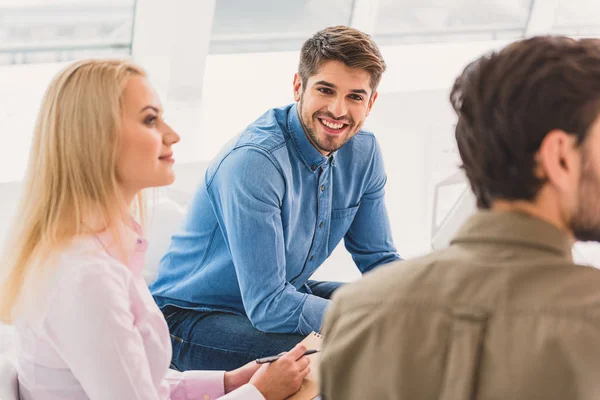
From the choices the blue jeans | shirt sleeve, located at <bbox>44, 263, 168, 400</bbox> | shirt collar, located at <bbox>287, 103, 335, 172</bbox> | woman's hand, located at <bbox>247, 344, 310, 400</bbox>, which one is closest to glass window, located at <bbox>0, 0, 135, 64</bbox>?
shirt collar, located at <bbox>287, 103, 335, 172</bbox>

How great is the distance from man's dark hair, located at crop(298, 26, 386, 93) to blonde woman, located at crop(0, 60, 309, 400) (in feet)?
2.52

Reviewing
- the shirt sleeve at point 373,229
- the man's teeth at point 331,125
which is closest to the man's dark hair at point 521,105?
the man's teeth at point 331,125

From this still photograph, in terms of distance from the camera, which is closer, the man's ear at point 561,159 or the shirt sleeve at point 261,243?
the man's ear at point 561,159

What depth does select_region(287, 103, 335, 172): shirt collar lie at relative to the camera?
2.34 m

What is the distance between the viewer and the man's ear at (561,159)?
1.01 meters

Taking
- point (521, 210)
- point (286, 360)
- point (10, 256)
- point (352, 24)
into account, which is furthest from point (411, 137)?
point (521, 210)

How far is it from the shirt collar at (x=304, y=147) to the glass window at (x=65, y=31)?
1501 millimetres

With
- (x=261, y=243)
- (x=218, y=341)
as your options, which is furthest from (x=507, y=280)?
(x=218, y=341)

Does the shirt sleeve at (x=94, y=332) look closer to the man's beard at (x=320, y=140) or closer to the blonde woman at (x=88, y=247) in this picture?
the blonde woman at (x=88, y=247)

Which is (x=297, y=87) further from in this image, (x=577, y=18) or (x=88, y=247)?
(x=577, y=18)

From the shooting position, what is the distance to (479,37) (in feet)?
16.6

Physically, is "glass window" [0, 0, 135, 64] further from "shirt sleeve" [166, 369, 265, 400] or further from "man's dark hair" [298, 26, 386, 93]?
"shirt sleeve" [166, 369, 265, 400]

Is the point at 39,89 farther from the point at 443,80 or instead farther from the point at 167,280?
the point at 443,80

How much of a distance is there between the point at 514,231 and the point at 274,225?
121cm
